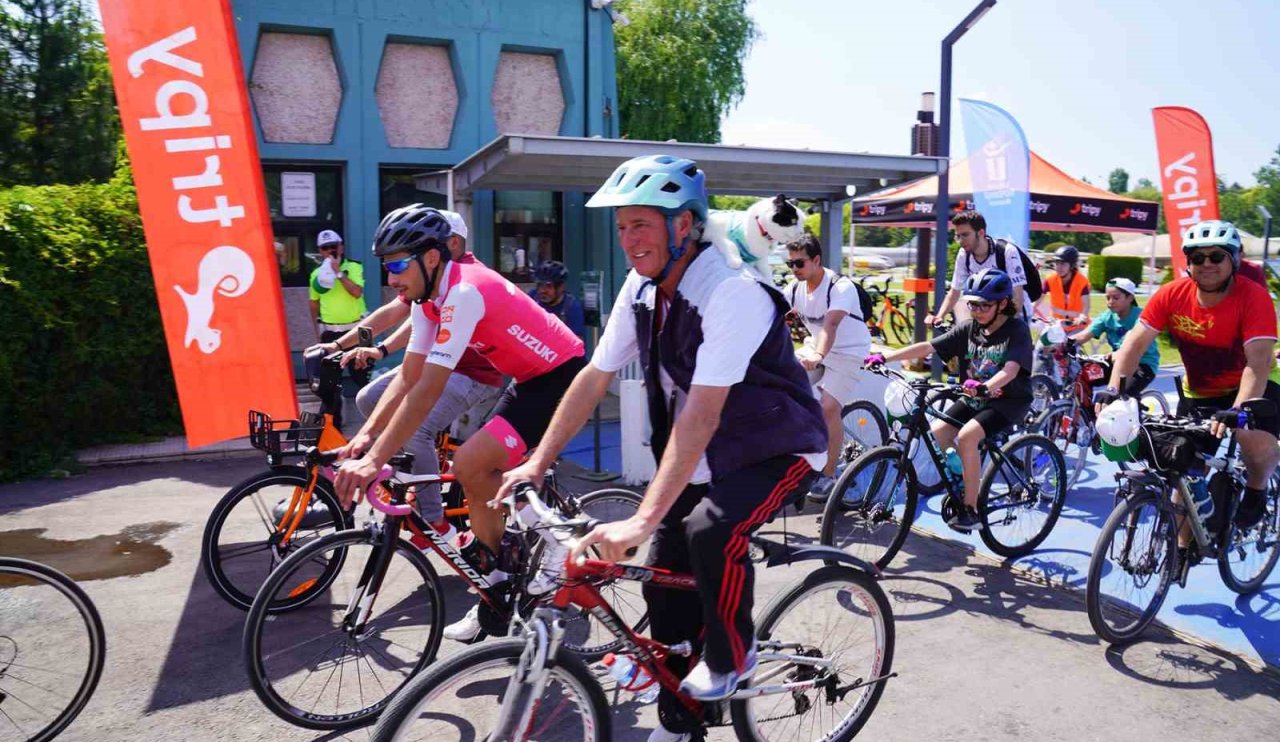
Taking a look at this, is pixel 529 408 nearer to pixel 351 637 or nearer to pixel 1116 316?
pixel 351 637

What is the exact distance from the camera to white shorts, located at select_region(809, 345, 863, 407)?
269 inches

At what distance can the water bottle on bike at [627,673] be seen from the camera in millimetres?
3057

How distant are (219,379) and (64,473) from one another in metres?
2.89

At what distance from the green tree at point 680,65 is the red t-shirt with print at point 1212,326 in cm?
2003

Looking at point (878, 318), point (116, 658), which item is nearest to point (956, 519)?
point (116, 658)

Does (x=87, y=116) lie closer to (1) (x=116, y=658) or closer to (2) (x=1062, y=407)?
(1) (x=116, y=658)

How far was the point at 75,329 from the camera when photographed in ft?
27.8

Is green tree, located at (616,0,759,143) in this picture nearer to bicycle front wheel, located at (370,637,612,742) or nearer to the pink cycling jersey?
the pink cycling jersey

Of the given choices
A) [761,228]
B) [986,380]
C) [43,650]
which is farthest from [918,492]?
[43,650]

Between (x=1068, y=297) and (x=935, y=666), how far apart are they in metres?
7.62

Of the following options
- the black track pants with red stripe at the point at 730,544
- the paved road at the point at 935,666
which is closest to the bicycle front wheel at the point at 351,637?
the paved road at the point at 935,666

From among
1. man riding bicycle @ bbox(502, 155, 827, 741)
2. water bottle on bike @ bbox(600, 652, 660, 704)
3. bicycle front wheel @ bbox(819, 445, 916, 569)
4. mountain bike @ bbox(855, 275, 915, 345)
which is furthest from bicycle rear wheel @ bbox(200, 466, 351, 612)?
mountain bike @ bbox(855, 275, 915, 345)

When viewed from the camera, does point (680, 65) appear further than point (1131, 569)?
Yes

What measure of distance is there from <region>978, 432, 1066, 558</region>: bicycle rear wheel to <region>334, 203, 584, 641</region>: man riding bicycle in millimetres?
2942
